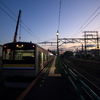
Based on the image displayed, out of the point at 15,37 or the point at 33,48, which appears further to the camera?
the point at 15,37

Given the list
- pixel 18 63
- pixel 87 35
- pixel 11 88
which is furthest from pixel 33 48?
pixel 87 35

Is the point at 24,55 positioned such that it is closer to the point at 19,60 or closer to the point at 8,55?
the point at 19,60

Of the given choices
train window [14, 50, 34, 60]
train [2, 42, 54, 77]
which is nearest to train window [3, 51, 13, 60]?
train [2, 42, 54, 77]

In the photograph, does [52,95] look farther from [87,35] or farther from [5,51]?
[87,35]

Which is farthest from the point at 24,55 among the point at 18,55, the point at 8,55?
the point at 8,55

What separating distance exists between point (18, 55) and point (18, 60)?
0.35 metres

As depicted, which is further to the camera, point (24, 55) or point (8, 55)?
point (8, 55)

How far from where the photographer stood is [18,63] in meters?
7.94

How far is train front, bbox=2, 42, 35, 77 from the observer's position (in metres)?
7.87

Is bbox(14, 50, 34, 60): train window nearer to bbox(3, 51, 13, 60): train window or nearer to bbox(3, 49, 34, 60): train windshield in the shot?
bbox(3, 49, 34, 60): train windshield

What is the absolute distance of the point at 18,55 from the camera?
809 centimetres

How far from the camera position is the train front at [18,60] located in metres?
7.87

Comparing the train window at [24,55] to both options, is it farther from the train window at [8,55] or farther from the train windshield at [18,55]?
the train window at [8,55]

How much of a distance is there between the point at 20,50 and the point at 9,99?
3.29 metres
